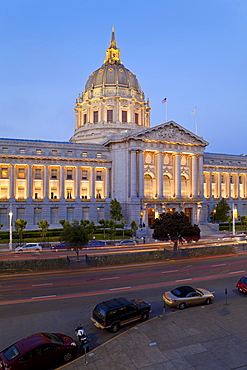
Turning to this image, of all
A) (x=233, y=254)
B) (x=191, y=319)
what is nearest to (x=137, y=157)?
(x=233, y=254)

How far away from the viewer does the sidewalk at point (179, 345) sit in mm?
12156

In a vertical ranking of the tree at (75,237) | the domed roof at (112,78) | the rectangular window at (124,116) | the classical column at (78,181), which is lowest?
the tree at (75,237)

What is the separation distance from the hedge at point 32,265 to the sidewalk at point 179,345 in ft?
53.8

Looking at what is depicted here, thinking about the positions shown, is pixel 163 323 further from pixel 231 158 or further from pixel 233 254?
pixel 231 158

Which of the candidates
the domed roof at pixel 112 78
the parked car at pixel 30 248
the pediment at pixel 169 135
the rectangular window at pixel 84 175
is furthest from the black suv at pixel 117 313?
Answer: the domed roof at pixel 112 78

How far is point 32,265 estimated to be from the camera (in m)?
29.5

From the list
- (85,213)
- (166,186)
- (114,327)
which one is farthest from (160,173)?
(114,327)

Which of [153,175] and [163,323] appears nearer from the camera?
[163,323]

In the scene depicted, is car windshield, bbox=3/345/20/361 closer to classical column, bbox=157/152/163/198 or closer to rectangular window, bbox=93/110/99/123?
classical column, bbox=157/152/163/198

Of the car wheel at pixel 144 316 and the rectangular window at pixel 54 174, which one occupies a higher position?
the rectangular window at pixel 54 174

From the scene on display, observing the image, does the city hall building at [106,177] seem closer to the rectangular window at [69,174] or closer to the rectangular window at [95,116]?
the rectangular window at [69,174]

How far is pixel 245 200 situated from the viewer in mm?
89562

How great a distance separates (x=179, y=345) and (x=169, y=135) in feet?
202

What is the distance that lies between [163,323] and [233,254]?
87.0ft
